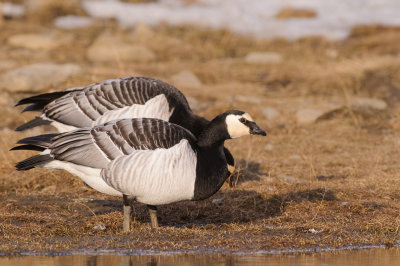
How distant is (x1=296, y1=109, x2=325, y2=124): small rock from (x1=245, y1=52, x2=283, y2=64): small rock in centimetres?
480

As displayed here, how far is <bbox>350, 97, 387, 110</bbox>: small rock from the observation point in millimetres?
15031

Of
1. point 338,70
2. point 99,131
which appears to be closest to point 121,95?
point 99,131

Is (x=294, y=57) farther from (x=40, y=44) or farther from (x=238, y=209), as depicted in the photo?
(x=238, y=209)

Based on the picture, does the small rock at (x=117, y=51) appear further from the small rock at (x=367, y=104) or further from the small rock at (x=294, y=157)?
the small rock at (x=294, y=157)

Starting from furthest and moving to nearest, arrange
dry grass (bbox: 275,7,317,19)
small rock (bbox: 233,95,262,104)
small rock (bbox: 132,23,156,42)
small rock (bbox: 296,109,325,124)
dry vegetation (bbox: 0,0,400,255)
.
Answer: dry grass (bbox: 275,7,317,19), small rock (bbox: 132,23,156,42), small rock (bbox: 233,95,262,104), small rock (bbox: 296,109,325,124), dry vegetation (bbox: 0,0,400,255)

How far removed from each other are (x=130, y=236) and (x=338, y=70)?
1106 centimetres

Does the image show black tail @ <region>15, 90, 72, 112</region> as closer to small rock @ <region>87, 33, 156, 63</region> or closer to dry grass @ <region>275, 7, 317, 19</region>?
small rock @ <region>87, 33, 156, 63</region>

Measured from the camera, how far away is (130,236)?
7477 millimetres

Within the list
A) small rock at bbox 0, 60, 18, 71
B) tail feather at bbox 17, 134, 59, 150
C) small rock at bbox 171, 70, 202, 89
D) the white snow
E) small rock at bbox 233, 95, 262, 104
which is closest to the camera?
tail feather at bbox 17, 134, 59, 150

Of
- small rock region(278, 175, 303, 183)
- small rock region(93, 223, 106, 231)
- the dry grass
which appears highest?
small rock region(93, 223, 106, 231)

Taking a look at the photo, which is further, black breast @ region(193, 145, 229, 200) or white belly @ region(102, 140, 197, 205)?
black breast @ region(193, 145, 229, 200)

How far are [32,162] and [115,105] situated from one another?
2.49 meters

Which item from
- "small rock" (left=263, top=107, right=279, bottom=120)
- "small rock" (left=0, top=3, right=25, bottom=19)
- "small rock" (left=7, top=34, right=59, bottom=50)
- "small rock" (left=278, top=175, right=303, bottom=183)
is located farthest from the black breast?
"small rock" (left=0, top=3, right=25, bottom=19)

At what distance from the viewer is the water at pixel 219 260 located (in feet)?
20.9
